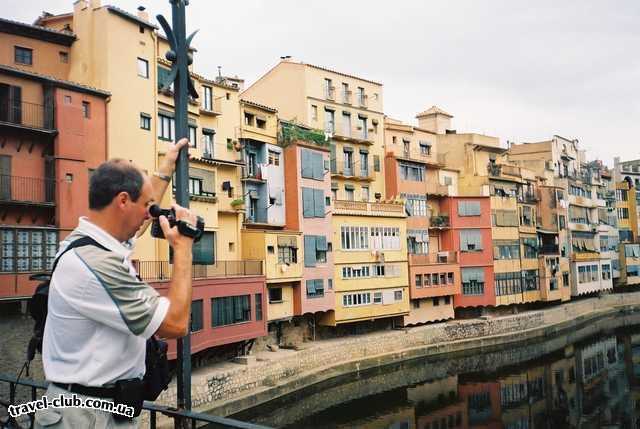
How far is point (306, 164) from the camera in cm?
3453

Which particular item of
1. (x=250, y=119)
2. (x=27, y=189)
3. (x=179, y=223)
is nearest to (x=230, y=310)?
(x=27, y=189)

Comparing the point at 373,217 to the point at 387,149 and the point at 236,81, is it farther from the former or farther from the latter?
the point at 236,81

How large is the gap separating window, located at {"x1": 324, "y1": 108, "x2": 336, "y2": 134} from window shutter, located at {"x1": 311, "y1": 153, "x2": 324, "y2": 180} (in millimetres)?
4814

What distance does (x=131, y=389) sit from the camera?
2.83 metres

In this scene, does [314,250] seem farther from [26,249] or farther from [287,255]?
[26,249]

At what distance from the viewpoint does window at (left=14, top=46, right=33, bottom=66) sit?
23.2 metres

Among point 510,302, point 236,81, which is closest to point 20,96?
point 236,81

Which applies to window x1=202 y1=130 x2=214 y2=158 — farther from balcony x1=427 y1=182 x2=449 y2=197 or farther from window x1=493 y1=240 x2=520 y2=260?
window x1=493 y1=240 x2=520 y2=260

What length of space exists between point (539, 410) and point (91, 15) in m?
27.9

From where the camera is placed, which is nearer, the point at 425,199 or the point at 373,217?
the point at 373,217

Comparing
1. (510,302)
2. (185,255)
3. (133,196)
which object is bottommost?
(510,302)

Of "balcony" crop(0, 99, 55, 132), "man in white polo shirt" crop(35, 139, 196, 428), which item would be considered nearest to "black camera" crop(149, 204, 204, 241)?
"man in white polo shirt" crop(35, 139, 196, 428)

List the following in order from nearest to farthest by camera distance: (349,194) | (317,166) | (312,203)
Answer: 1. (312,203)
2. (317,166)
3. (349,194)

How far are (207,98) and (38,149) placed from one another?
10296 mm
